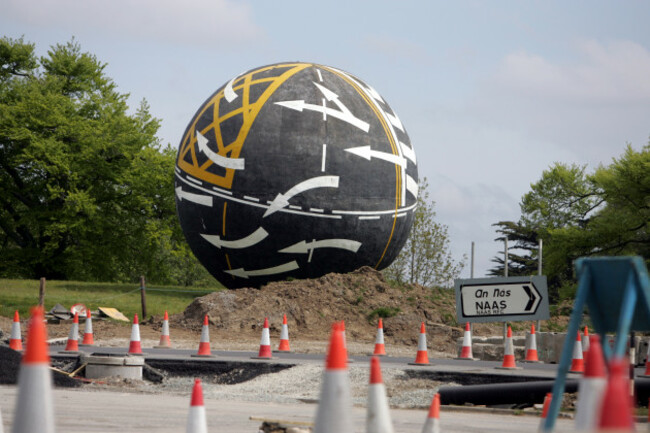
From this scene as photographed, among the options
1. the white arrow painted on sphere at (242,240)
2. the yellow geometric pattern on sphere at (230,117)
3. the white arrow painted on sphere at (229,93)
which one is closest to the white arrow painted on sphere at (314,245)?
the white arrow painted on sphere at (242,240)

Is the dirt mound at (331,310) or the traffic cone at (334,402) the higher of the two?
the dirt mound at (331,310)

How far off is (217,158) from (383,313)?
5.32 m

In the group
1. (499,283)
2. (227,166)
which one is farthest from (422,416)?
(227,166)

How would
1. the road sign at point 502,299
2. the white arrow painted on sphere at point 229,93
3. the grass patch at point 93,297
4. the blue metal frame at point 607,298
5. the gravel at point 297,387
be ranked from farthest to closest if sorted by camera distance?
1. the grass patch at point 93,297
2. the white arrow painted on sphere at point 229,93
3. the road sign at point 502,299
4. the gravel at point 297,387
5. the blue metal frame at point 607,298

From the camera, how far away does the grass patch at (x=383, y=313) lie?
73.0ft

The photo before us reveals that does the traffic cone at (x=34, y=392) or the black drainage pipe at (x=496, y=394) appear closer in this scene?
the traffic cone at (x=34, y=392)

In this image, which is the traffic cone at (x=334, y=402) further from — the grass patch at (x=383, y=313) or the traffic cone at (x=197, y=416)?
the grass patch at (x=383, y=313)

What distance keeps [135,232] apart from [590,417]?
3845 centimetres

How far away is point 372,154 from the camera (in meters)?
23.5

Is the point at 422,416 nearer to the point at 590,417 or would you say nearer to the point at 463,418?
the point at 463,418

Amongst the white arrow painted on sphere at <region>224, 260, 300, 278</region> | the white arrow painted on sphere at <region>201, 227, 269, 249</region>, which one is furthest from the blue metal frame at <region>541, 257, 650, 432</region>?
the white arrow painted on sphere at <region>224, 260, 300, 278</region>

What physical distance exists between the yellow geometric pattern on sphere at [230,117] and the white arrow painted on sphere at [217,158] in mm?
76

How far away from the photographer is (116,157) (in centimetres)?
4159

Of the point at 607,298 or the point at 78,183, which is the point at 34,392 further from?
the point at 78,183
